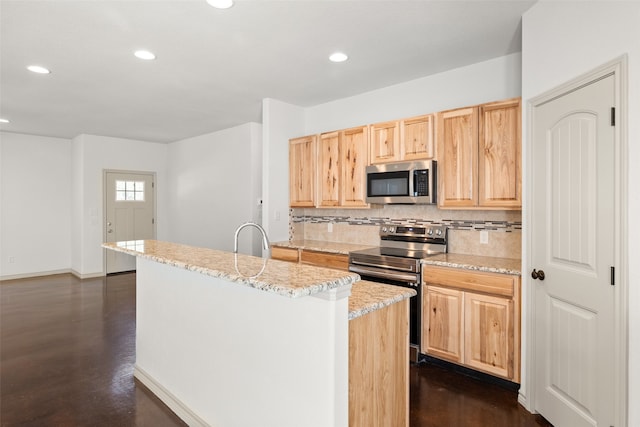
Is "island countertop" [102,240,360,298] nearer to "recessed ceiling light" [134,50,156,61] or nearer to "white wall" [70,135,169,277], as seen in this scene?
"recessed ceiling light" [134,50,156,61]

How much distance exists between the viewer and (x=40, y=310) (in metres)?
4.79

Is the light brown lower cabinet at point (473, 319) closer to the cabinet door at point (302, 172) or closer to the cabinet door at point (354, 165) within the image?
the cabinet door at point (354, 165)

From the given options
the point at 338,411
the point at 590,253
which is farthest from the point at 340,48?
the point at 338,411

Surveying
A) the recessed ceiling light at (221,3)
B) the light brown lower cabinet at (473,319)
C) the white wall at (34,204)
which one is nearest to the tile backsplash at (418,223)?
the light brown lower cabinet at (473,319)

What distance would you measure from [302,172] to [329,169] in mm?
427

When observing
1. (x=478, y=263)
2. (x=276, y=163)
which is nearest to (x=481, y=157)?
(x=478, y=263)

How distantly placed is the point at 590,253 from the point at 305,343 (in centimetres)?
159

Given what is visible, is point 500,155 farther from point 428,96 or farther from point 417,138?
point 428,96

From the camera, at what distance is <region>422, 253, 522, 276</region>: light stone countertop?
2709mm

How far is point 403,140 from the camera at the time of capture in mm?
3568

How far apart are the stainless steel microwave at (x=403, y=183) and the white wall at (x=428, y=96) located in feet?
2.22

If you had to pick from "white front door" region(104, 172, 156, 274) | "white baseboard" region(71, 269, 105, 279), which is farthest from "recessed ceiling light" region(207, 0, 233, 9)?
"white baseboard" region(71, 269, 105, 279)

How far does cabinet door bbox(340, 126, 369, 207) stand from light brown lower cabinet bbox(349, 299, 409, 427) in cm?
213

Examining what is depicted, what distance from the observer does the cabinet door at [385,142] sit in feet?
11.9
